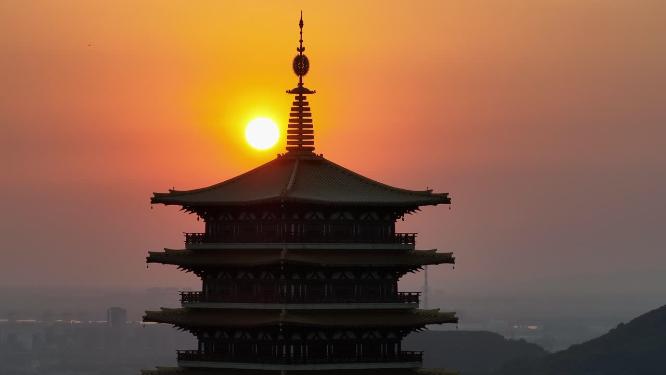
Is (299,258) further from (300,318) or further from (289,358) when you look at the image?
(289,358)

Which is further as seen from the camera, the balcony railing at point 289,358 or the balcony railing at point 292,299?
the balcony railing at point 292,299

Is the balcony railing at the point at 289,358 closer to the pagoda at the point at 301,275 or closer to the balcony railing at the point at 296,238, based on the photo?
the pagoda at the point at 301,275

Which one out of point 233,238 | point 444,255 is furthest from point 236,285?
point 444,255

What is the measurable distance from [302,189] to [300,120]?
4926 mm

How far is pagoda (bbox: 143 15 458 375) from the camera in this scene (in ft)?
286

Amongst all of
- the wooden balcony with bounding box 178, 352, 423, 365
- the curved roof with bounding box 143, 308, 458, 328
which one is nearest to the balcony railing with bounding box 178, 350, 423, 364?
the wooden balcony with bounding box 178, 352, 423, 365

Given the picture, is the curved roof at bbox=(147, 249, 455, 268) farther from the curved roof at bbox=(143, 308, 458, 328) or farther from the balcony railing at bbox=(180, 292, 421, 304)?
the curved roof at bbox=(143, 308, 458, 328)

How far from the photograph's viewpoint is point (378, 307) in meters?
88.4

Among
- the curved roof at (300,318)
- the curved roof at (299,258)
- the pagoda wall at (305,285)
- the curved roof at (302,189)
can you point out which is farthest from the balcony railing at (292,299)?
the curved roof at (302,189)

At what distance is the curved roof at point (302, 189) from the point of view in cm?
8844

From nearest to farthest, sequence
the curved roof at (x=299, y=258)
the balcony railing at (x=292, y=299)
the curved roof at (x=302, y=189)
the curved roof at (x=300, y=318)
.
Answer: the curved roof at (x=300, y=318)
the curved roof at (x=299, y=258)
the balcony railing at (x=292, y=299)
the curved roof at (x=302, y=189)

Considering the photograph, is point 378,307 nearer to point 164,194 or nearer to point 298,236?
point 298,236

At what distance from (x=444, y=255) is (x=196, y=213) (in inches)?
474

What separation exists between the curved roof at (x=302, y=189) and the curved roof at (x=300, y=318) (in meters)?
→ 5.05
